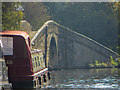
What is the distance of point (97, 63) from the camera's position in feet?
123

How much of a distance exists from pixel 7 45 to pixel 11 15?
31.3ft

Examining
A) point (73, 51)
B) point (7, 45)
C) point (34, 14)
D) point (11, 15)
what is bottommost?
point (7, 45)

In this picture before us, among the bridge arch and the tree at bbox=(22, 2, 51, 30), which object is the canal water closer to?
the bridge arch

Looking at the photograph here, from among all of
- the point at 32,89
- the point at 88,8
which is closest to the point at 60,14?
the point at 88,8

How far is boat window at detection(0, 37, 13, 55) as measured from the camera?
706 inches

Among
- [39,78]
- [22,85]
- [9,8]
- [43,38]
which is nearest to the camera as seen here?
[22,85]

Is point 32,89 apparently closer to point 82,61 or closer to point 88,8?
point 82,61

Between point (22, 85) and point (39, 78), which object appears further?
point (39, 78)

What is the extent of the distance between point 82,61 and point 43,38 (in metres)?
6.60

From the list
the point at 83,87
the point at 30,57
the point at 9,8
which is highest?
the point at 9,8

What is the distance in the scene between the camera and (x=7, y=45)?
1798 centimetres

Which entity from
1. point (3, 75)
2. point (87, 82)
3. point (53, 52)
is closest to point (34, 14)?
point (53, 52)

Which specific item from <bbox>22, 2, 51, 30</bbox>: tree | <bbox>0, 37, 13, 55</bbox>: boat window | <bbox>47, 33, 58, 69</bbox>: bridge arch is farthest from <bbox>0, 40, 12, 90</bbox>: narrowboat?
<bbox>22, 2, 51, 30</bbox>: tree

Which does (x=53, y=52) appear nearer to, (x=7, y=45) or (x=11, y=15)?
(x=11, y=15)
